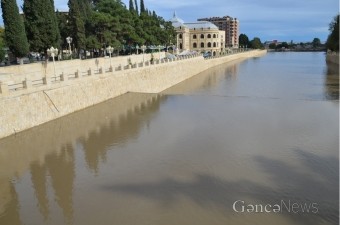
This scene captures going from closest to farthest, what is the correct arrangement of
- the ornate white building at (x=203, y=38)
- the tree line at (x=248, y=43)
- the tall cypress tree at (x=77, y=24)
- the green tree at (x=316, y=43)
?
1. the tall cypress tree at (x=77, y=24)
2. the ornate white building at (x=203, y=38)
3. the tree line at (x=248, y=43)
4. the green tree at (x=316, y=43)

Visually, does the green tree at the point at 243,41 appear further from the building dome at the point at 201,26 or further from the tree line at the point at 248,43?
the building dome at the point at 201,26

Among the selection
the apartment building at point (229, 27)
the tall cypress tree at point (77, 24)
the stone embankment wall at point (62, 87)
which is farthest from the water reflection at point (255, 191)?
the apartment building at point (229, 27)

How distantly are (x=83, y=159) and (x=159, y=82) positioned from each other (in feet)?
70.4

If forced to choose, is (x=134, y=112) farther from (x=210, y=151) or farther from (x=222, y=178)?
(x=222, y=178)

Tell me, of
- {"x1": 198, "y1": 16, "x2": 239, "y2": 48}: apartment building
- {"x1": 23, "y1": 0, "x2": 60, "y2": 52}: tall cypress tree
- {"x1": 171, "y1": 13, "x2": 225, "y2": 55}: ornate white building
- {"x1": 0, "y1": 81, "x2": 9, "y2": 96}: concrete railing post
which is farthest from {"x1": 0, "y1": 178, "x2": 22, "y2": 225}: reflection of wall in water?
{"x1": 198, "y1": 16, "x2": 239, "y2": 48}: apartment building

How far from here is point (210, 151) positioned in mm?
13719

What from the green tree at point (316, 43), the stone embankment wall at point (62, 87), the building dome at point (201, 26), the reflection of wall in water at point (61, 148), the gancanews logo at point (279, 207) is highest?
the building dome at point (201, 26)

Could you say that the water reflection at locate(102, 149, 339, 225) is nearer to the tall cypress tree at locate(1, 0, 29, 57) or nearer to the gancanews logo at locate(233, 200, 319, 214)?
the gancanews logo at locate(233, 200, 319, 214)

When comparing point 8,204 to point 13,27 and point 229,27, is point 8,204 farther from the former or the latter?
point 229,27

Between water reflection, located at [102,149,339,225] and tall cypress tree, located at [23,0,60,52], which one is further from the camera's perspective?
tall cypress tree, located at [23,0,60,52]

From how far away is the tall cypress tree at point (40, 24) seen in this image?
26.0m

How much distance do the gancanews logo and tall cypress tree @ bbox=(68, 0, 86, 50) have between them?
95.2 feet

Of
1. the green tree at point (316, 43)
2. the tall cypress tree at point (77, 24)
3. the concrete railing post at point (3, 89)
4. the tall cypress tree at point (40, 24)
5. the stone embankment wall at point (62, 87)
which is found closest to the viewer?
the concrete railing post at point (3, 89)

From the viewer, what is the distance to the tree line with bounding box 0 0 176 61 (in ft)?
78.4
